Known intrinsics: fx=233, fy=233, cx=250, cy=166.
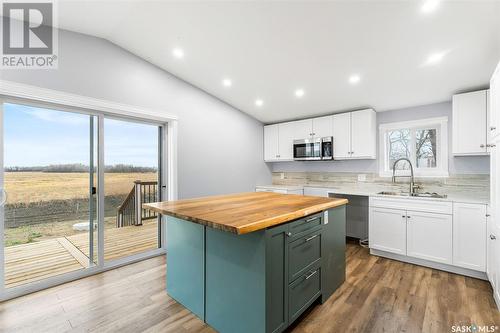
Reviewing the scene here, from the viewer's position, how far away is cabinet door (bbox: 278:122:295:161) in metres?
4.56

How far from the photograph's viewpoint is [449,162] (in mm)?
3227

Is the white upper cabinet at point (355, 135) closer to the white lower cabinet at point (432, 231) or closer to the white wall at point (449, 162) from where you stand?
the white wall at point (449, 162)

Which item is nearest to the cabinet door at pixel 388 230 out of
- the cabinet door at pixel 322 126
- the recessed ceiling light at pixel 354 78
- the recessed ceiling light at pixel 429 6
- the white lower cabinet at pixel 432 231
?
the white lower cabinet at pixel 432 231

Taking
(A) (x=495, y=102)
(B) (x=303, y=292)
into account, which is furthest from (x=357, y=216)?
(B) (x=303, y=292)

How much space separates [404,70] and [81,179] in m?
3.98

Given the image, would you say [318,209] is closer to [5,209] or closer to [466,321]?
[466,321]

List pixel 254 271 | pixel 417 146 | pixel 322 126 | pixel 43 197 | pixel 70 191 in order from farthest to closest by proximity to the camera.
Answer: pixel 322 126 → pixel 417 146 → pixel 70 191 → pixel 43 197 → pixel 254 271

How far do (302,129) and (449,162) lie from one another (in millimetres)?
2212

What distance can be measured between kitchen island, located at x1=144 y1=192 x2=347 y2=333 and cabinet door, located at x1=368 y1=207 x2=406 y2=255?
135 centimetres

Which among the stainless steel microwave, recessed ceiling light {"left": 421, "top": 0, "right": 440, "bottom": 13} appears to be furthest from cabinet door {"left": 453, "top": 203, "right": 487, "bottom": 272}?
recessed ceiling light {"left": 421, "top": 0, "right": 440, "bottom": 13}

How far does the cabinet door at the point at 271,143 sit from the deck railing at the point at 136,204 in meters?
2.38

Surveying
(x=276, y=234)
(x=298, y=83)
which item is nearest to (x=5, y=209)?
(x=276, y=234)

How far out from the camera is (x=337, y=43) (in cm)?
235

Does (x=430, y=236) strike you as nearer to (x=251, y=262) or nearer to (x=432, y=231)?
(x=432, y=231)
